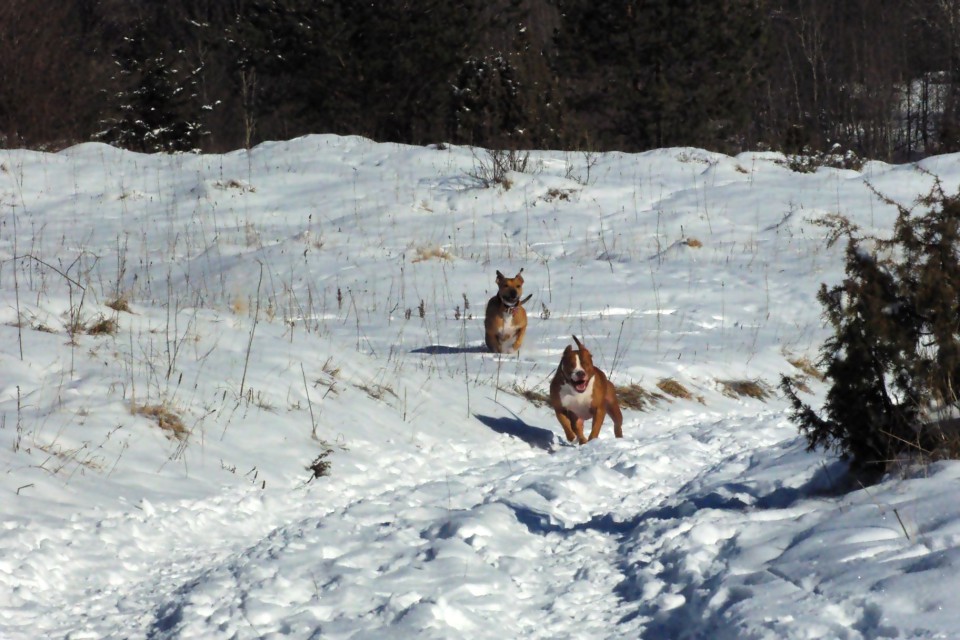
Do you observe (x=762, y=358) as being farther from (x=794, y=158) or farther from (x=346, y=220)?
(x=794, y=158)

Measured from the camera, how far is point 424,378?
28.4 ft

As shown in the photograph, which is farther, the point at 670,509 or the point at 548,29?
the point at 548,29

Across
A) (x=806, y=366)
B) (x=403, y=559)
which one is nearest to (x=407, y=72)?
(x=806, y=366)

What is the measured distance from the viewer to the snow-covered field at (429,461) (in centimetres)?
386

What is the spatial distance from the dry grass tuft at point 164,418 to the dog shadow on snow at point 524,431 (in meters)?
2.32

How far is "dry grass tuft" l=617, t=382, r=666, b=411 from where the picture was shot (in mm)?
9000

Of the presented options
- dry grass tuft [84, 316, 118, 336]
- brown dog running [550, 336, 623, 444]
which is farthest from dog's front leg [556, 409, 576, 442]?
dry grass tuft [84, 316, 118, 336]

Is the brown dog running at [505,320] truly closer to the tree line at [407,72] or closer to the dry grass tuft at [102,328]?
the dry grass tuft at [102,328]

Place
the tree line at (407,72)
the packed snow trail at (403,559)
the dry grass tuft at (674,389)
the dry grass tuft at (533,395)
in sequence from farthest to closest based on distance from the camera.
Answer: the tree line at (407,72)
the dry grass tuft at (674,389)
the dry grass tuft at (533,395)
the packed snow trail at (403,559)

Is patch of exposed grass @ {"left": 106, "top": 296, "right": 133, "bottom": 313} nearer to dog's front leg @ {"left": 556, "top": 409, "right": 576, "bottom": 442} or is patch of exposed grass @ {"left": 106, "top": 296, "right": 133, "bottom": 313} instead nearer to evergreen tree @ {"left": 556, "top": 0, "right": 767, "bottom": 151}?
dog's front leg @ {"left": 556, "top": 409, "right": 576, "bottom": 442}

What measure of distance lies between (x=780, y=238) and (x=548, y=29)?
4430 cm

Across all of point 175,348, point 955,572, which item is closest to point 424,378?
point 175,348

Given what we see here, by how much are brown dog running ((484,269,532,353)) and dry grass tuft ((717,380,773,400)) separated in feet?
6.41

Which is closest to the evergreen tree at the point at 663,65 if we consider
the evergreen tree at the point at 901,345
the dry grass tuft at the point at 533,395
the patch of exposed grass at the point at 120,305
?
the dry grass tuft at the point at 533,395
